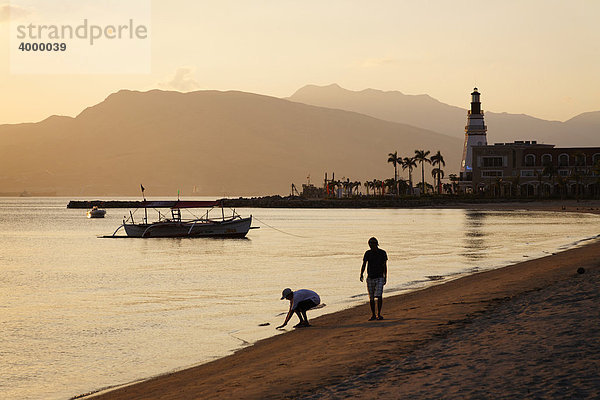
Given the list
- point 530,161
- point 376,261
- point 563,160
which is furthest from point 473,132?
point 376,261

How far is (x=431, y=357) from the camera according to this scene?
13.5 metres

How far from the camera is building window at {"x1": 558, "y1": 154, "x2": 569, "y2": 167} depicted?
591 feet

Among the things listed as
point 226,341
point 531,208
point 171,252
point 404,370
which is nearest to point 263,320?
point 226,341

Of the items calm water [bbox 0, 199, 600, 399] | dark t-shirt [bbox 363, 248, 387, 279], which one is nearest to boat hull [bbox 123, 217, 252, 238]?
calm water [bbox 0, 199, 600, 399]

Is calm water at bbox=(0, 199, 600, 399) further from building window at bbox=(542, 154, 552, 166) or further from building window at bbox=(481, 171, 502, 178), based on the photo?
building window at bbox=(542, 154, 552, 166)

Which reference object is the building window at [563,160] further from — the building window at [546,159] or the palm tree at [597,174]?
the palm tree at [597,174]

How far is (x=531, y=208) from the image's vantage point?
160 meters

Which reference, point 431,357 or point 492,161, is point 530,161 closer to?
point 492,161

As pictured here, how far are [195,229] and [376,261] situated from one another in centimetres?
6728

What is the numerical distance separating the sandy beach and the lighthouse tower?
580 ft

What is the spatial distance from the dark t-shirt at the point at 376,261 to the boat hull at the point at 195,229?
66.2 metres

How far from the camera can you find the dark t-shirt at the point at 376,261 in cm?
1850

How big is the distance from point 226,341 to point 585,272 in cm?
1497

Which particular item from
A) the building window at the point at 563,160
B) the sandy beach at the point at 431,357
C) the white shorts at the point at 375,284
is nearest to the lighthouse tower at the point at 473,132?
the building window at the point at 563,160
